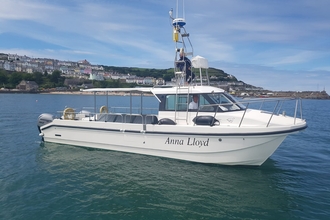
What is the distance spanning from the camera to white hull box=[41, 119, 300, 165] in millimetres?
9500

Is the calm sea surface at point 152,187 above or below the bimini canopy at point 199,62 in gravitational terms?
below

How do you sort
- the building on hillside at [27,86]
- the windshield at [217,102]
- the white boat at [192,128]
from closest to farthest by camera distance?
the white boat at [192,128] → the windshield at [217,102] → the building on hillside at [27,86]

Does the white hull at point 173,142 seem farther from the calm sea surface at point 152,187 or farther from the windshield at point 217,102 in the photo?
the windshield at point 217,102

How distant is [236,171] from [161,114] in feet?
13.4

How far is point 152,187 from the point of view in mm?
8469

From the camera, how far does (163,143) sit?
1087cm

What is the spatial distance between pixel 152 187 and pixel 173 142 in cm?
259

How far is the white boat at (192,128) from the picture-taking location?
9469 millimetres

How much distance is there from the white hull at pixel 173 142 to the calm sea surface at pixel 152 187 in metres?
0.38

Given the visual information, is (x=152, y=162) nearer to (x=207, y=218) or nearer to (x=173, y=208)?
(x=173, y=208)

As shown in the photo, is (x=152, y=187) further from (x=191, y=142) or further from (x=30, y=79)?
(x=30, y=79)

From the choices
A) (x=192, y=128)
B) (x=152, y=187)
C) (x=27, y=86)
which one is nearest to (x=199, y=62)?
(x=192, y=128)

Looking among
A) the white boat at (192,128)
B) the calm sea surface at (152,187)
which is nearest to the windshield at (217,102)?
the white boat at (192,128)

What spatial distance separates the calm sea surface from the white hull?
38 centimetres
